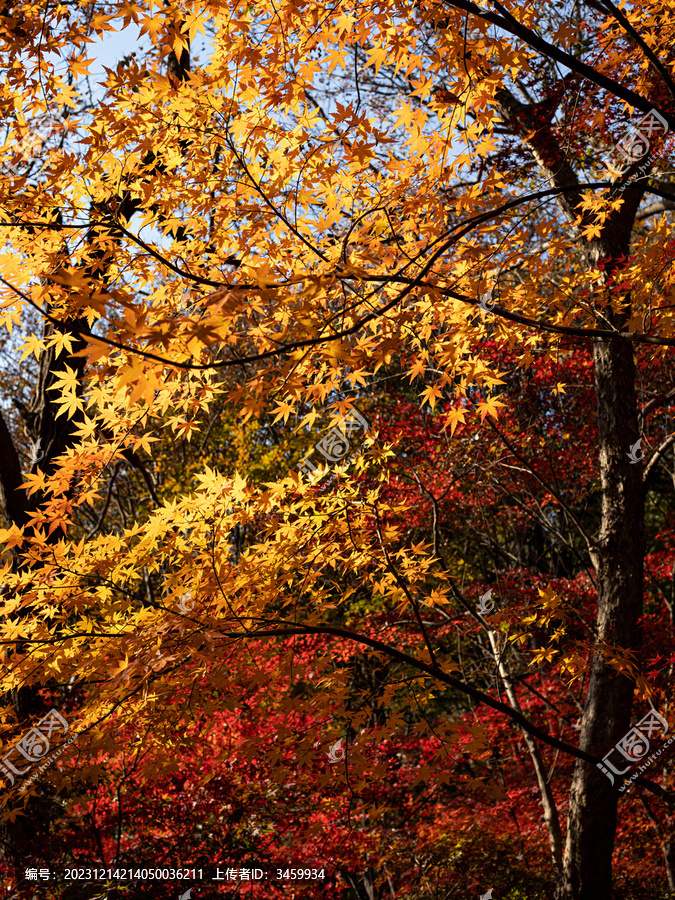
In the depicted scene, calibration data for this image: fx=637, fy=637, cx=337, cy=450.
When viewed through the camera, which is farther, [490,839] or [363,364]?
[490,839]

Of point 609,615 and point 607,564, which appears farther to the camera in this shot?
point 607,564

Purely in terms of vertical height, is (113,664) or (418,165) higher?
(418,165)

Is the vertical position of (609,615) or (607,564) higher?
(607,564)

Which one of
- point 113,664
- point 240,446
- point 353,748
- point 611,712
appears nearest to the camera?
point 113,664

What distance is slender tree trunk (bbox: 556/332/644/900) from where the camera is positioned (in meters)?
4.30

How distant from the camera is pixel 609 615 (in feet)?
15.2

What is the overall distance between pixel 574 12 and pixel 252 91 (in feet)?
14.2

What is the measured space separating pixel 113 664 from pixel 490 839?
513 cm

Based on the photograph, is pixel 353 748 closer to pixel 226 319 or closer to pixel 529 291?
pixel 226 319

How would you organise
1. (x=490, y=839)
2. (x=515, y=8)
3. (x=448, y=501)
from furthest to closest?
(x=448, y=501)
(x=490, y=839)
(x=515, y=8)

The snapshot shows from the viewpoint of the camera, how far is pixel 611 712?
439cm

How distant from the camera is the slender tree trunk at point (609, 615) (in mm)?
4297

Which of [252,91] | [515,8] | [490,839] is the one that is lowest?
[490,839]

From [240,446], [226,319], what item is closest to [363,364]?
[226,319]
